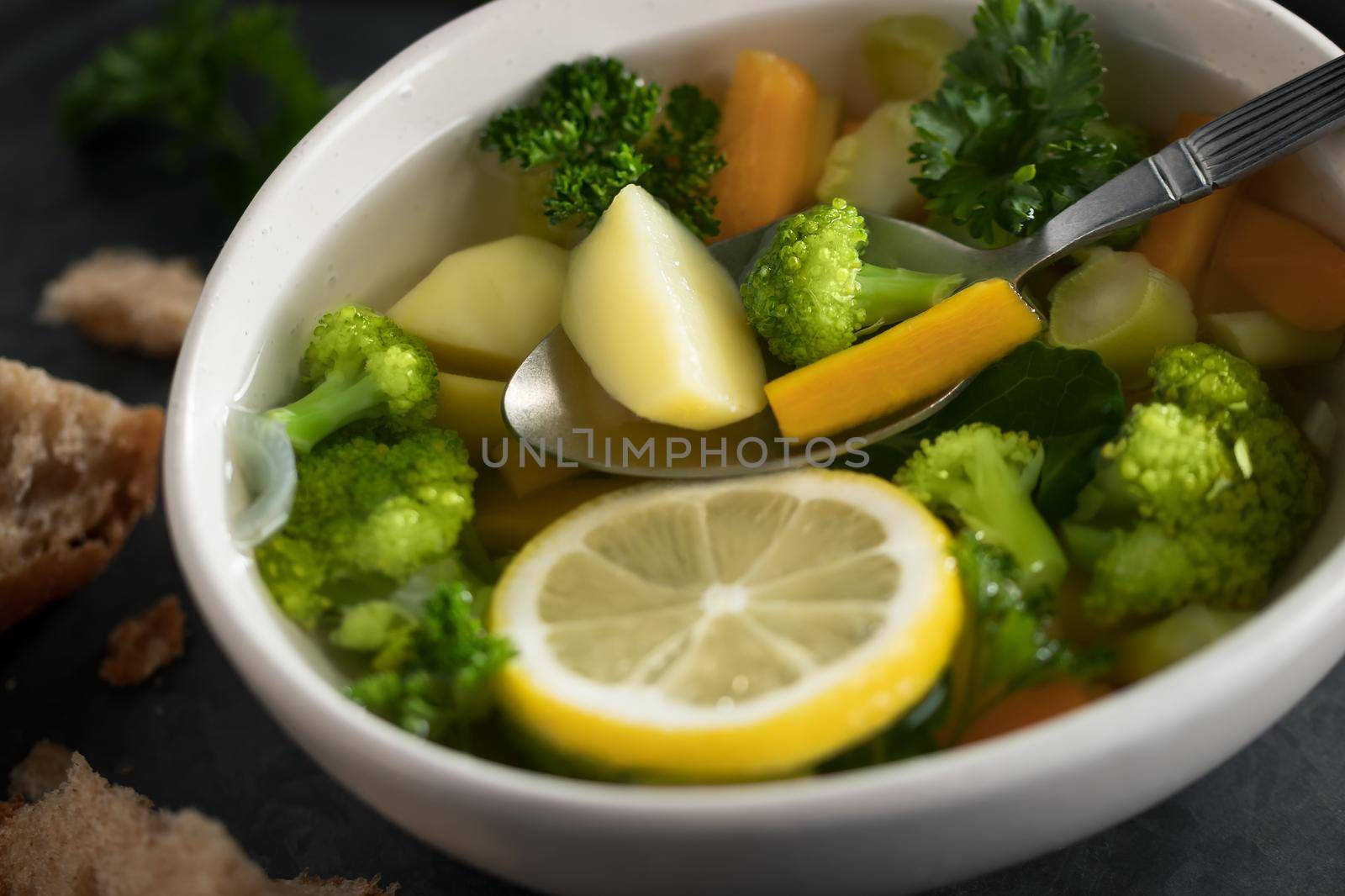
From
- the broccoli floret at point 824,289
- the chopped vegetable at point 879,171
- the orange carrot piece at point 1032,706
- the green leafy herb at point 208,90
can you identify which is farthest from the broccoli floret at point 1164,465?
the green leafy herb at point 208,90

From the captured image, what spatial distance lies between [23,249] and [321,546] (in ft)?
4.32

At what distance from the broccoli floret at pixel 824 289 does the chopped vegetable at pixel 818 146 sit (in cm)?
21

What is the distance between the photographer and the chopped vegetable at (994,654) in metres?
1.16

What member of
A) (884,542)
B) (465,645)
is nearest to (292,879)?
(465,645)

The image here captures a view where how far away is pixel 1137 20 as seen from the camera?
1542 millimetres

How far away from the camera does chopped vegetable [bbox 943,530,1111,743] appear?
3.79 feet

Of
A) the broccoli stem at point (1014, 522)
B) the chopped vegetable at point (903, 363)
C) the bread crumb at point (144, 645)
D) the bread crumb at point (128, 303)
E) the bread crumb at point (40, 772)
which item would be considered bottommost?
the bread crumb at point (40, 772)

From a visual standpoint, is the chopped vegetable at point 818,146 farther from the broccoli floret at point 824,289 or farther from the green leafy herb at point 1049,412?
the green leafy herb at point 1049,412

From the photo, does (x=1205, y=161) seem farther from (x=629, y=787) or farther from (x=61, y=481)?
(x=61, y=481)

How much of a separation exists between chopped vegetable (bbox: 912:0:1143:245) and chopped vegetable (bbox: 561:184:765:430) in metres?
0.33

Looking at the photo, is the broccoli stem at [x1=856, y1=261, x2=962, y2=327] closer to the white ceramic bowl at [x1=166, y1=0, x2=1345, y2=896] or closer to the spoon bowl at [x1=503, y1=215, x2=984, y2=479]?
the spoon bowl at [x1=503, y1=215, x2=984, y2=479]

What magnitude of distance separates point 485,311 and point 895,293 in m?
0.51

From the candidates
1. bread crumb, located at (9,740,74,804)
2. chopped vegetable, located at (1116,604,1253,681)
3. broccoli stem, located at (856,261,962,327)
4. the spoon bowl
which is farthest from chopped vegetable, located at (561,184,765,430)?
bread crumb, located at (9,740,74,804)

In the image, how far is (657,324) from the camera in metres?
1.38
